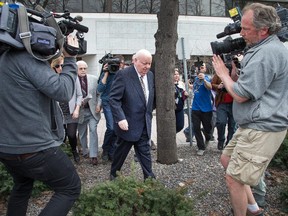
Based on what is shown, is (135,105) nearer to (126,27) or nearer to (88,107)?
(88,107)

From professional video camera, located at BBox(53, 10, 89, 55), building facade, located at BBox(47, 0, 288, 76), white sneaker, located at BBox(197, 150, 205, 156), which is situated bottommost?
white sneaker, located at BBox(197, 150, 205, 156)

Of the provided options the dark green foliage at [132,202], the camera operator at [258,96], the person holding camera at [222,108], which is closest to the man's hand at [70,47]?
the dark green foliage at [132,202]

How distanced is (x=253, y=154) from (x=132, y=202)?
3.38 ft

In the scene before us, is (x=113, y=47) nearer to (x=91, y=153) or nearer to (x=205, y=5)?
(x=205, y=5)

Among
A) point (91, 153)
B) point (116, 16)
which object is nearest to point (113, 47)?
point (116, 16)

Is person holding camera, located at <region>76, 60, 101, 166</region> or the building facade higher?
the building facade

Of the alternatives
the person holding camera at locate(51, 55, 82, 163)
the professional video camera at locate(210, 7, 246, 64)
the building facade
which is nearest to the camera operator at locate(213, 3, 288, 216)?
the professional video camera at locate(210, 7, 246, 64)

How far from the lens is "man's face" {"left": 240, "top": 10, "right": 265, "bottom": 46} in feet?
9.07

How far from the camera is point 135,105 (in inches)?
164

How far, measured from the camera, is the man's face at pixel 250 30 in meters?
2.76

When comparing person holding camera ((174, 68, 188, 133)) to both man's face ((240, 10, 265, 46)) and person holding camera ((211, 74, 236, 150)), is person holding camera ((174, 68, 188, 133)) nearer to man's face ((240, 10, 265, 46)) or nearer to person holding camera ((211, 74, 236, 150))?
person holding camera ((211, 74, 236, 150))

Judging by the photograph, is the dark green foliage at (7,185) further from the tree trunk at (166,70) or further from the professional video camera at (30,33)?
the professional video camera at (30,33)

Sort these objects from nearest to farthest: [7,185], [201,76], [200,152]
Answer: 1. [7,185]
2. [200,152]
3. [201,76]

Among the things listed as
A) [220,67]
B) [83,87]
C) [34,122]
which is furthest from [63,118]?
[83,87]
